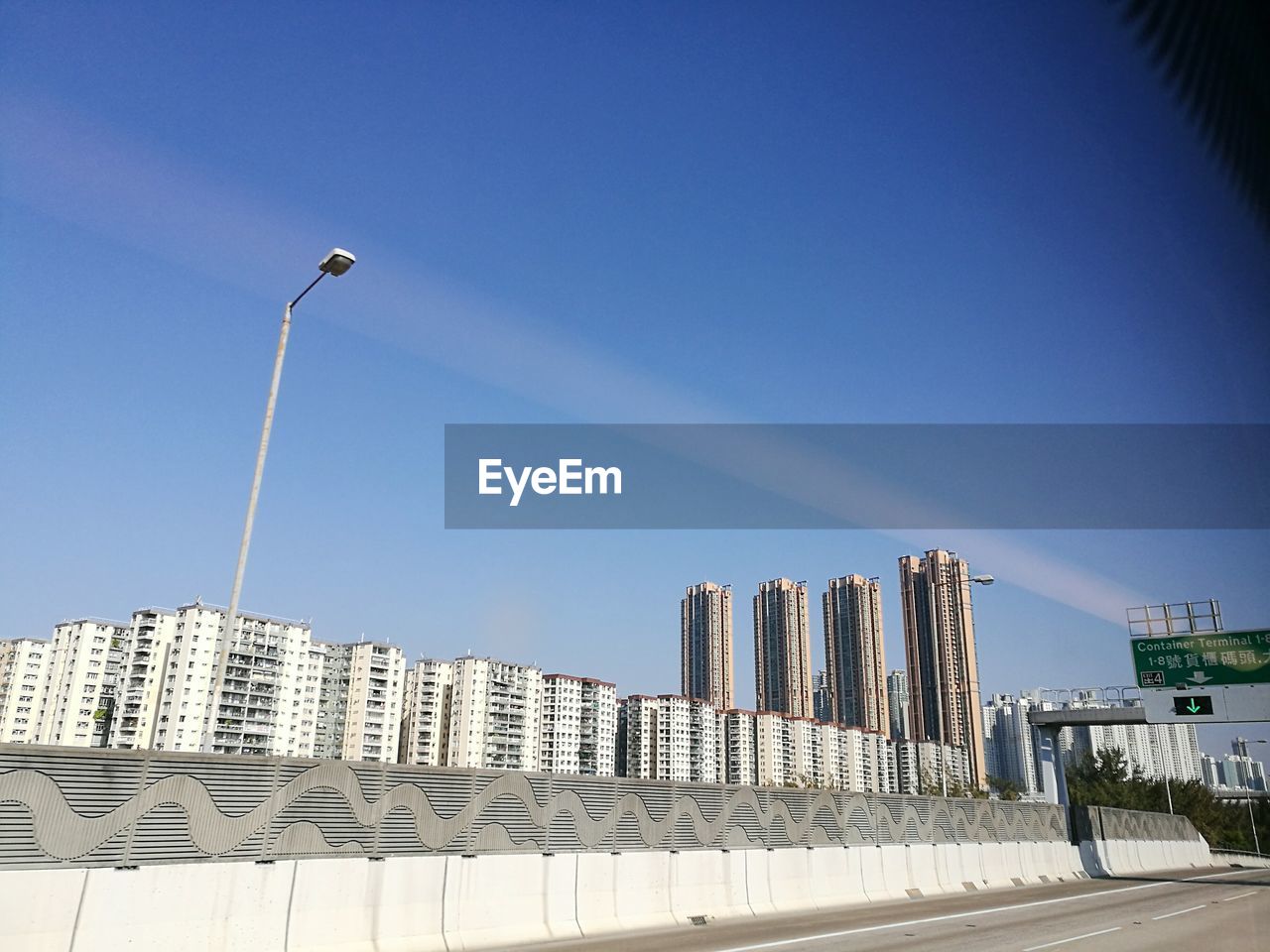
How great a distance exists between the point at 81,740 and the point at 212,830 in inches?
7185

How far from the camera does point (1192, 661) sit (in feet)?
102

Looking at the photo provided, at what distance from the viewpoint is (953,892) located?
87.5 feet

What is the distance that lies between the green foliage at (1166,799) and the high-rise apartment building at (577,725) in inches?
3986

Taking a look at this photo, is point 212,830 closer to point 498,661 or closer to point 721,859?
point 721,859

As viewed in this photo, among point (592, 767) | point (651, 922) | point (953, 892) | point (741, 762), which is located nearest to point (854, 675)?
point (741, 762)

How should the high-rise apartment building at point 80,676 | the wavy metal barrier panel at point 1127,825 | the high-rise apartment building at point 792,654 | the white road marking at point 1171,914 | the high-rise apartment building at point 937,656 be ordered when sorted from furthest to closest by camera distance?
1. the high-rise apartment building at point 792,654
2. the high-rise apartment building at point 80,676
3. the high-rise apartment building at point 937,656
4. the wavy metal barrier panel at point 1127,825
5. the white road marking at point 1171,914

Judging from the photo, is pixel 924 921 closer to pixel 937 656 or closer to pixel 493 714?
pixel 937 656

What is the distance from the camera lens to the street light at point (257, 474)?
42.5 feet

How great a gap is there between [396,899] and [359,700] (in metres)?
178

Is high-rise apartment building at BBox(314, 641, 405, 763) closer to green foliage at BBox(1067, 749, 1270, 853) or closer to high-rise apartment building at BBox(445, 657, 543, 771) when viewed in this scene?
high-rise apartment building at BBox(445, 657, 543, 771)

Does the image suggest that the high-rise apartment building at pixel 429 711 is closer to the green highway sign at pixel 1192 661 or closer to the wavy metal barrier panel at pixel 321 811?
the green highway sign at pixel 1192 661

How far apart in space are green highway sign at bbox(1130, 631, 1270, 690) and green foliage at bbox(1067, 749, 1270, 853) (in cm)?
4990

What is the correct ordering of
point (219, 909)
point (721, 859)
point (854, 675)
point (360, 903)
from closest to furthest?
point (219, 909)
point (360, 903)
point (721, 859)
point (854, 675)

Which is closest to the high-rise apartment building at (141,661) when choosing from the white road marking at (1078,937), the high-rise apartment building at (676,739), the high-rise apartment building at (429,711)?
the high-rise apartment building at (429,711)
